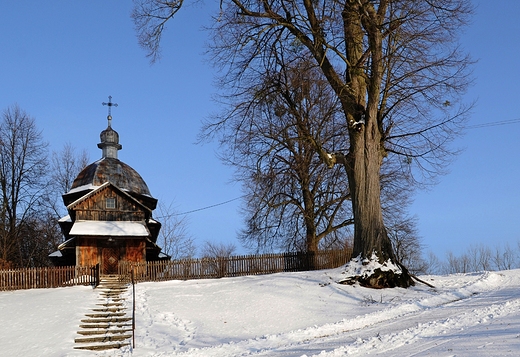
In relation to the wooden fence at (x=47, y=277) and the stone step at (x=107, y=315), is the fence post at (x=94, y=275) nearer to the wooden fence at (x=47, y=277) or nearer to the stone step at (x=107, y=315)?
the wooden fence at (x=47, y=277)

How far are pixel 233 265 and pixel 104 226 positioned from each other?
9101mm

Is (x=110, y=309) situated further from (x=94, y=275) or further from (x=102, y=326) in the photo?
(x=94, y=275)

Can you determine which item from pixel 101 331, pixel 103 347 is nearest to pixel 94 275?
pixel 101 331

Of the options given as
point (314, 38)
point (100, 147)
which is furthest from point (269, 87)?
point (100, 147)

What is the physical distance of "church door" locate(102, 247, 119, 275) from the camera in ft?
103

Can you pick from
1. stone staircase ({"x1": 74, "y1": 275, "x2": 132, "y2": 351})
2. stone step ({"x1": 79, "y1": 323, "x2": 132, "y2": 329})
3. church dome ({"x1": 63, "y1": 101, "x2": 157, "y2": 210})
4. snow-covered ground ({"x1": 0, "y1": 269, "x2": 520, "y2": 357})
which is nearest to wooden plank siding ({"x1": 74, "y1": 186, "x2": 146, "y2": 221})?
church dome ({"x1": 63, "y1": 101, "x2": 157, "y2": 210})

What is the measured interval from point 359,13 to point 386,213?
60.5ft

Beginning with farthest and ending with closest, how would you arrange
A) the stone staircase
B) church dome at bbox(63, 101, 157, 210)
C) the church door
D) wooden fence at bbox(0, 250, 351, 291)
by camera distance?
church dome at bbox(63, 101, 157, 210) < the church door < wooden fence at bbox(0, 250, 351, 291) < the stone staircase

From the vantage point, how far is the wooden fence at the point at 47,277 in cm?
2341

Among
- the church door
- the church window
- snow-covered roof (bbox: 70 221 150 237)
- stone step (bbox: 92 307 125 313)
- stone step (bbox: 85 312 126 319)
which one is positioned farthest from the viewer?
the church window

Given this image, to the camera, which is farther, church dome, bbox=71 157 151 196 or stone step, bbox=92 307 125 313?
church dome, bbox=71 157 151 196

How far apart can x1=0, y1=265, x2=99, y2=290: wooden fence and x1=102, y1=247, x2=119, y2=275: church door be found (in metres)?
7.23

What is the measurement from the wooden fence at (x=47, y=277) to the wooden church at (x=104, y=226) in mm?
5836

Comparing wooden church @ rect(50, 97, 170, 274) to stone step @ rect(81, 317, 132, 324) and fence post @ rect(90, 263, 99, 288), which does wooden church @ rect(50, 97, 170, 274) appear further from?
stone step @ rect(81, 317, 132, 324)
